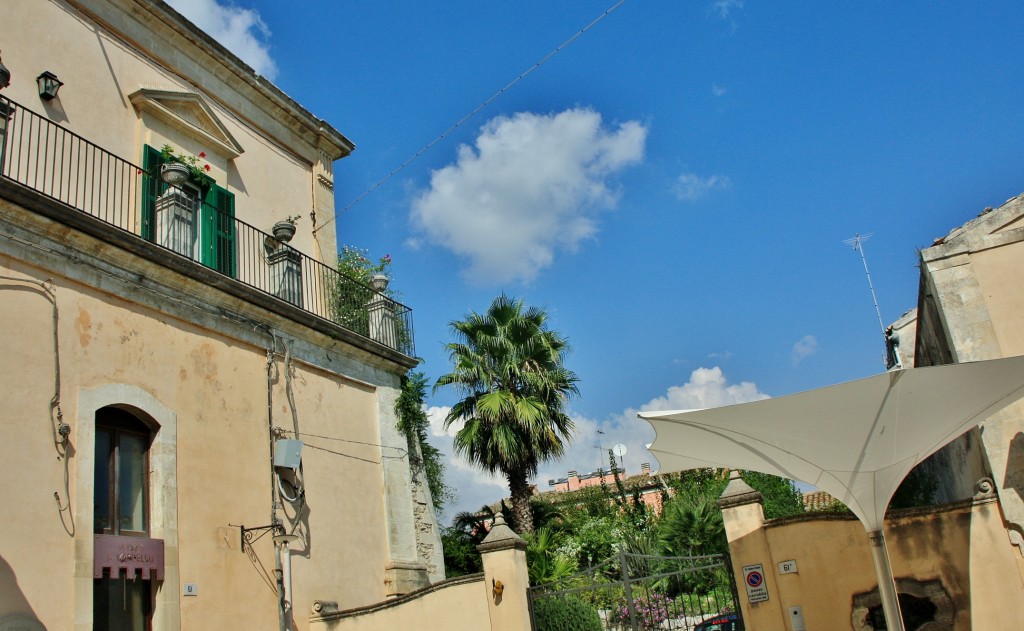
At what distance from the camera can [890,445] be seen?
8086mm

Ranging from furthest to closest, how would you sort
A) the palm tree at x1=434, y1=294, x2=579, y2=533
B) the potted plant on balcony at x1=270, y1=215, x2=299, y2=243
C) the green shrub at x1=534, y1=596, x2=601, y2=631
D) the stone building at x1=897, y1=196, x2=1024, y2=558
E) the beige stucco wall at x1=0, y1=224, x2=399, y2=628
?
the palm tree at x1=434, y1=294, x2=579, y2=533 → the potted plant on balcony at x1=270, y1=215, x2=299, y2=243 → the green shrub at x1=534, y1=596, x2=601, y2=631 → the stone building at x1=897, y1=196, x2=1024, y2=558 → the beige stucco wall at x1=0, y1=224, x2=399, y2=628

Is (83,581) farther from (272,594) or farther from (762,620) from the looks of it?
(762,620)

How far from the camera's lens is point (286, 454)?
11031mm

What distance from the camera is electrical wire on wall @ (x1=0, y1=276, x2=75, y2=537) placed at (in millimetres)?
8297

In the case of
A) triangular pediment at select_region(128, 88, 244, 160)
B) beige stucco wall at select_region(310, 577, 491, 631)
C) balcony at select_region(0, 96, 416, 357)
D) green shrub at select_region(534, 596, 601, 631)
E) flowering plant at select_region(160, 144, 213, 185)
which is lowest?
green shrub at select_region(534, 596, 601, 631)

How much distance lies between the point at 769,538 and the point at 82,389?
25.8ft

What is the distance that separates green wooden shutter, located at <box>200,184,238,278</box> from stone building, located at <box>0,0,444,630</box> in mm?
32

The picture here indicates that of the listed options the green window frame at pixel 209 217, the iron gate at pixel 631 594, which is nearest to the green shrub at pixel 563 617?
the iron gate at pixel 631 594

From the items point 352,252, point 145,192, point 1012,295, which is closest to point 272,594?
point 145,192

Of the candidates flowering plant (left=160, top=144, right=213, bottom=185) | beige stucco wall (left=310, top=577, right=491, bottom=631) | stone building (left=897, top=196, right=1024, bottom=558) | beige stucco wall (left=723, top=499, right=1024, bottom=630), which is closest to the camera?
beige stucco wall (left=723, top=499, right=1024, bottom=630)

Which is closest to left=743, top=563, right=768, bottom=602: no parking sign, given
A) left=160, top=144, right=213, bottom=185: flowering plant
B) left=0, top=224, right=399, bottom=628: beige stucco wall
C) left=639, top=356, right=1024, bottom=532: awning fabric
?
left=639, top=356, right=1024, bottom=532: awning fabric

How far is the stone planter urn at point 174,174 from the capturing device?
35.9 feet

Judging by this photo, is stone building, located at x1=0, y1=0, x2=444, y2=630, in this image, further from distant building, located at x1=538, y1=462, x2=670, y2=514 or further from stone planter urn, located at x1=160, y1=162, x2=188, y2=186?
distant building, located at x1=538, y1=462, x2=670, y2=514

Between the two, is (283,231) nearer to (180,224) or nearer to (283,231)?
(283,231)
